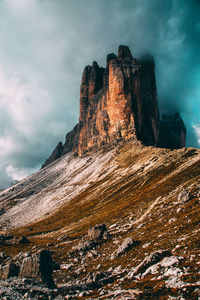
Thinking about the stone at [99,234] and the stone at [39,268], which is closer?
the stone at [39,268]

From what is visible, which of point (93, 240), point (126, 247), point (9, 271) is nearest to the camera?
point (9, 271)

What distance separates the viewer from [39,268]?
68.8 ft

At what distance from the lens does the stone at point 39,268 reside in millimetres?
20391

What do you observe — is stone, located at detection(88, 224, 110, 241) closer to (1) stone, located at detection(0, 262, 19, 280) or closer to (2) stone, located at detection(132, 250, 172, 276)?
(1) stone, located at detection(0, 262, 19, 280)

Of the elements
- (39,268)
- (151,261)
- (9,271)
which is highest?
(151,261)

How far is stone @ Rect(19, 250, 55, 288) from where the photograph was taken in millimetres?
20391

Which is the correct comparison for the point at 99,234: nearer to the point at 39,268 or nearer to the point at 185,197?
the point at 39,268

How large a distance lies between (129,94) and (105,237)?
162253 millimetres

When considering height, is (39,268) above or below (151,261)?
below

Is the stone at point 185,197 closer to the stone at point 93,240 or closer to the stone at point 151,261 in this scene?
the stone at point 93,240

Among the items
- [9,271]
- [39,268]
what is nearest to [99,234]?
[39,268]

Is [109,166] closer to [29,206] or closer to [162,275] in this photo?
[29,206]

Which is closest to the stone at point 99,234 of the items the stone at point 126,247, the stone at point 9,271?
the stone at point 126,247

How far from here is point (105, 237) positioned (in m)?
34.0
